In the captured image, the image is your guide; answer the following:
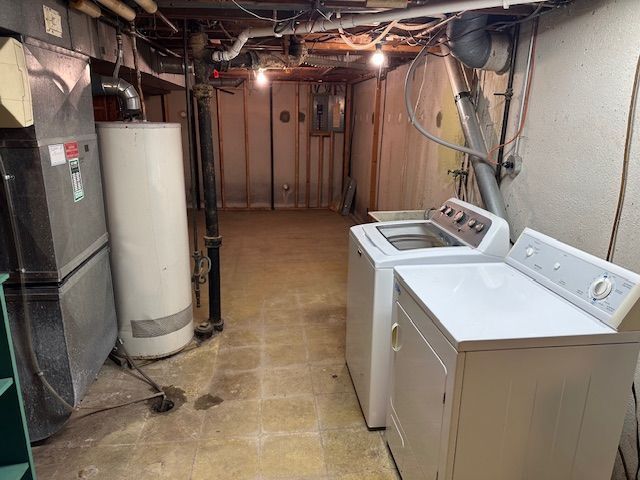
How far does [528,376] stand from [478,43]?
1.74 m

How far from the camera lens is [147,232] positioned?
255 cm

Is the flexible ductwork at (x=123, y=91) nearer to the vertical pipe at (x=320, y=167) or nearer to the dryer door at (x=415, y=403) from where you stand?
the dryer door at (x=415, y=403)

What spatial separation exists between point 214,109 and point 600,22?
6.00 metres

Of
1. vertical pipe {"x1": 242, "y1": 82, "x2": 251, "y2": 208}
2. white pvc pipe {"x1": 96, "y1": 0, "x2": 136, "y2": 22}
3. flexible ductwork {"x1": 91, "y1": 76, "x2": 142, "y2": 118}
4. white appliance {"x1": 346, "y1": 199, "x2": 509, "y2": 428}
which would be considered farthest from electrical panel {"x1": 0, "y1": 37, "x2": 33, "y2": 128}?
vertical pipe {"x1": 242, "y1": 82, "x2": 251, "y2": 208}

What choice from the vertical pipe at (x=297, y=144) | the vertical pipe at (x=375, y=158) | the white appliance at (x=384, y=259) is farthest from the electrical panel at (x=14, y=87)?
the vertical pipe at (x=297, y=144)

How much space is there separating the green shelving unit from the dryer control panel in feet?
6.22

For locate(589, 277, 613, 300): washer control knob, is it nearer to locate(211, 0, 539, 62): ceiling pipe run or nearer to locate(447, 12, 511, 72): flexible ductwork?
locate(211, 0, 539, 62): ceiling pipe run

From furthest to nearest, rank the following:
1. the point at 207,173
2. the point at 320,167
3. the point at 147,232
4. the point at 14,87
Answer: the point at 320,167 < the point at 207,173 < the point at 147,232 < the point at 14,87

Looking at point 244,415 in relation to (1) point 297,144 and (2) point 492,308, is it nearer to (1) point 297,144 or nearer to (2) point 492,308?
(2) point 492,308

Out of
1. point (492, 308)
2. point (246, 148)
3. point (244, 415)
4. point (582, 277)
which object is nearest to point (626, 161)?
point (582, 277)

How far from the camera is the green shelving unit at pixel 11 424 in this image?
1.35 metres

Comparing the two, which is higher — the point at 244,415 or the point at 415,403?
the point at 415,403

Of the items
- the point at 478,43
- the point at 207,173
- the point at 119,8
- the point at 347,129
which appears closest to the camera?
the point at 119,8

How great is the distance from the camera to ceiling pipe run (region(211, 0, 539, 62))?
5.86ft
